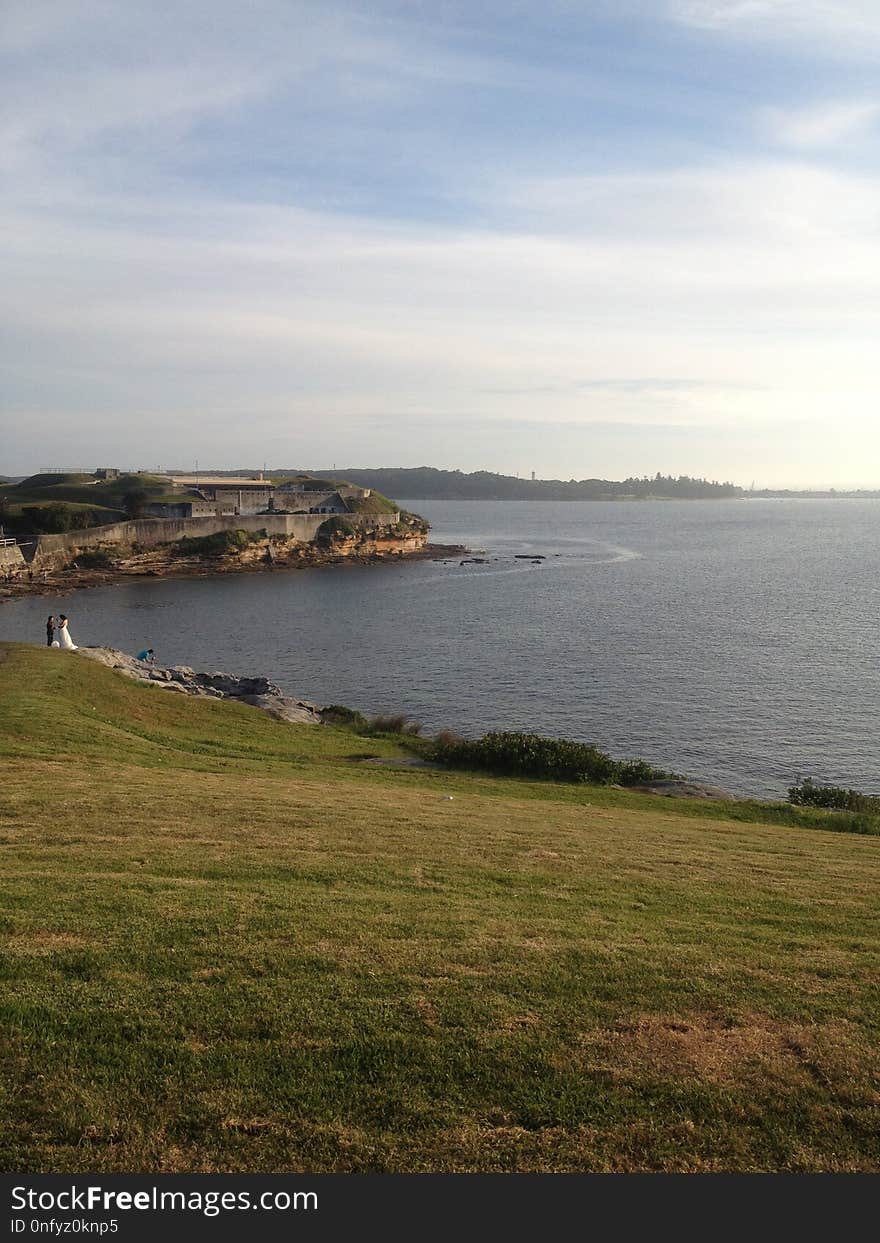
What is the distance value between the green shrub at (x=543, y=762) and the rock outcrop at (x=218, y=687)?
765cm

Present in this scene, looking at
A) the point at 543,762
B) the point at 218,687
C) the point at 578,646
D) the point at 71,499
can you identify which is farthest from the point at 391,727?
the point at 71,499

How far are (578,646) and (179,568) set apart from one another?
60.3 meters

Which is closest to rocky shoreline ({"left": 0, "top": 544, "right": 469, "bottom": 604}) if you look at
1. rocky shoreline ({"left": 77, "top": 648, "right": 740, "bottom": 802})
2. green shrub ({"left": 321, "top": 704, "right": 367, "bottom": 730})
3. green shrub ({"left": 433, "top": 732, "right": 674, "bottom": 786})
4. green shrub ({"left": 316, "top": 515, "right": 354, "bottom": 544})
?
green shrub ({"left": 316, "top": 515, "right": 354, "bottom": 544})

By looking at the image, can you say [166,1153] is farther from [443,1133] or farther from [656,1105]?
[656,1105]

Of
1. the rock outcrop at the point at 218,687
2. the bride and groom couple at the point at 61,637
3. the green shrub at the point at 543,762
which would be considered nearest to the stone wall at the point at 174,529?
the bride and groom couple at the point at 61,637

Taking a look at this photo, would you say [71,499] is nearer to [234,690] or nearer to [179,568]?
[179,568]

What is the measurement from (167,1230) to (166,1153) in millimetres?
554

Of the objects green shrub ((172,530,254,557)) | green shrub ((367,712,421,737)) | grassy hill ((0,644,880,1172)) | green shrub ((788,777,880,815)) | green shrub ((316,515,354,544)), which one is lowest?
green shrub ((788,777,880,815))

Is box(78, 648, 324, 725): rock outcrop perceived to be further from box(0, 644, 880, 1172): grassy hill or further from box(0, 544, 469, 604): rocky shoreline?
box(0, 544, 469, 604): rocky shoreline

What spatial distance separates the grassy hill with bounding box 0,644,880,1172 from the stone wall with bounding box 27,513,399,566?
85.2 m

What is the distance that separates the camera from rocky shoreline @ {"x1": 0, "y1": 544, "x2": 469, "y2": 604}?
274 feet

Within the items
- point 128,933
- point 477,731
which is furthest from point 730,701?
point 128,933

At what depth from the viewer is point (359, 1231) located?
5.08 m

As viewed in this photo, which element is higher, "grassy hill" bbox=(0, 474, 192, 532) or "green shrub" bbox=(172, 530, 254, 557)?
"grassy hill" bbox=(0, 474, 192, 532)
